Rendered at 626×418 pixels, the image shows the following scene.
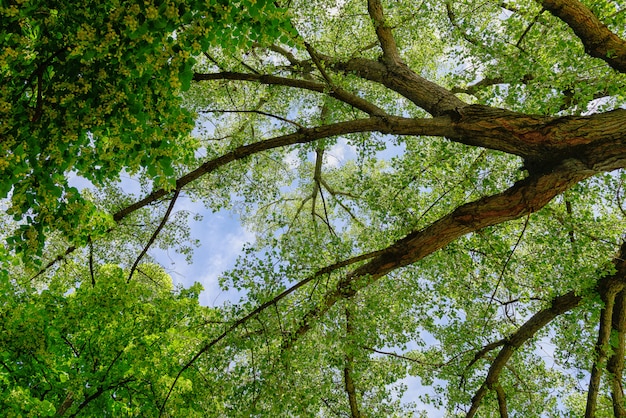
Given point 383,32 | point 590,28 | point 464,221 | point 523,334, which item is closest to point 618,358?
point 523,334

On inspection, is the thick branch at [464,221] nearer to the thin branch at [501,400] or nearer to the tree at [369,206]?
the tree at [369,206]

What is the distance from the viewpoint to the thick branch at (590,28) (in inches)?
238

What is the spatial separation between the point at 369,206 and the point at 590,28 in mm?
4756

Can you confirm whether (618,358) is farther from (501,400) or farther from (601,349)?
(501,400)

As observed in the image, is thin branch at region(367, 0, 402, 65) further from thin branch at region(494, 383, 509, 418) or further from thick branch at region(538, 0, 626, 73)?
thin branch at region(494, 383, 509, 418)

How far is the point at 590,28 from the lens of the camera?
6.09 m

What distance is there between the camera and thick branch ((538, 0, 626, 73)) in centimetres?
605

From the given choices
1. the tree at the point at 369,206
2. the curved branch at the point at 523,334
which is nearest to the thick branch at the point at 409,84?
the tree at the point at 369,206

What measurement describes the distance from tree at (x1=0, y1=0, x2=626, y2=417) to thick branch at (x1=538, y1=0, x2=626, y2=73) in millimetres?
27

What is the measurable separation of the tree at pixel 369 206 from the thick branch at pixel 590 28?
0.03m

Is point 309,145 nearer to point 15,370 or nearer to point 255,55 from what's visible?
point 255,55

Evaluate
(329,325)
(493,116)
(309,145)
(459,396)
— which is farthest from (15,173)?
(459,396)

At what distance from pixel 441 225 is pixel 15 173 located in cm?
502

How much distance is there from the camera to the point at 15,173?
3.35 metres
